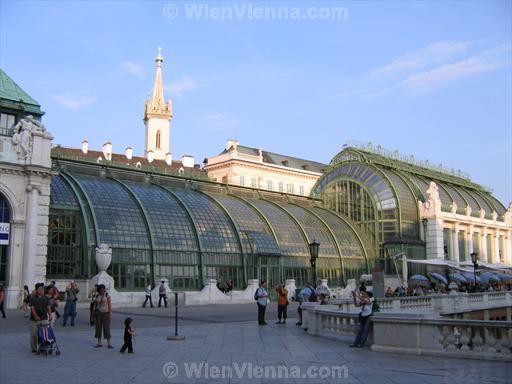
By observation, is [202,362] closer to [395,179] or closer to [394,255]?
[394,255]

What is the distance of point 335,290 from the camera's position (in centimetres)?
5509

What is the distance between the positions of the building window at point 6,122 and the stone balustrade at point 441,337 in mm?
29952

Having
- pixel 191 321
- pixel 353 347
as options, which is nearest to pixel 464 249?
pixel 191 321

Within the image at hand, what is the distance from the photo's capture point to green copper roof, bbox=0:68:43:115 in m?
39.7

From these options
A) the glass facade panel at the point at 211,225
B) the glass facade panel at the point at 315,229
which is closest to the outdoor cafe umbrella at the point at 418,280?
the glass facade panel at the point at 315,229

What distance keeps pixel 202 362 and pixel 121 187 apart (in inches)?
1351

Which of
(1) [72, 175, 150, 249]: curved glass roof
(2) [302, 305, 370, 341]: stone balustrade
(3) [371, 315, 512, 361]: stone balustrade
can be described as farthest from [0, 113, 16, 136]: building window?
(3) [371, 315, 512, 361]: stone balustrade

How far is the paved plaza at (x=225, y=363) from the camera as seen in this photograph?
12859 millimetres

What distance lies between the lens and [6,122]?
129ft

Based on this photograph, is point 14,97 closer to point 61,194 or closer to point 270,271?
point 61,194

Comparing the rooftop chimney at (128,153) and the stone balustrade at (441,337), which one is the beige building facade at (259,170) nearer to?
the rooftop chimney at (128,153)

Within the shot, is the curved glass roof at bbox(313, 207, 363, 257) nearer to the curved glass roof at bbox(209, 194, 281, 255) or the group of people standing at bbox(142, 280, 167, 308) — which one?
the curved glass roof at bbox(209, 194, 281, 255)

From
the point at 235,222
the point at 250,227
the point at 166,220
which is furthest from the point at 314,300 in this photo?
the point at 250,227

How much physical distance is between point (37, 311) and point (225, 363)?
19.0 ft
